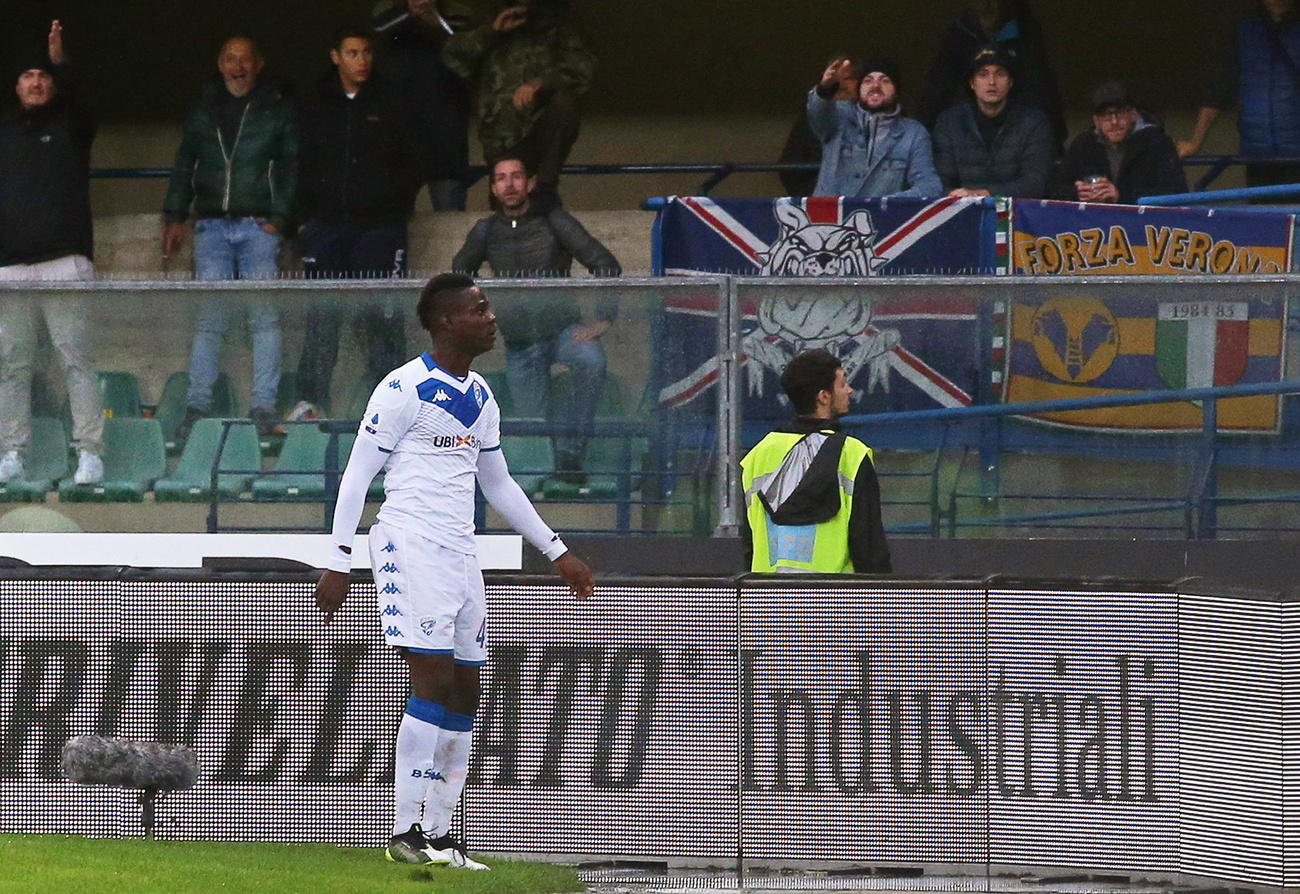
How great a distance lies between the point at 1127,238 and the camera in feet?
36.7

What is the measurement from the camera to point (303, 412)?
32.3ft

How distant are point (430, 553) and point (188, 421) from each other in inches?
135

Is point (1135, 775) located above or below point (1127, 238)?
below

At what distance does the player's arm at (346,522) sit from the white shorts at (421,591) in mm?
89

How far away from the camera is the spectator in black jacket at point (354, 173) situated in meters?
12.8

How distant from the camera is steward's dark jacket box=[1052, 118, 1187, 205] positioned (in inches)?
496

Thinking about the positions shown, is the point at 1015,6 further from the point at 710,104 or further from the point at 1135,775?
the point at 1135,775

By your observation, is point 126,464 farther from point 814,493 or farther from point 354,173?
point 814,493

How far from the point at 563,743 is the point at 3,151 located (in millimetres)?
7166

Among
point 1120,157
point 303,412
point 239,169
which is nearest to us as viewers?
point 303,412

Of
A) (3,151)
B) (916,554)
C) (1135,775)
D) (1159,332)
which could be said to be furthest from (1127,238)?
(3,151)

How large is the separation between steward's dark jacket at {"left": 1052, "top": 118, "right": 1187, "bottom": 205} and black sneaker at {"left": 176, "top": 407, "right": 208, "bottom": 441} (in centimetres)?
518

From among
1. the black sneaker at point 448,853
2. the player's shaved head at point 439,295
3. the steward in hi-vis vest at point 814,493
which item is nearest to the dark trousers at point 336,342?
the steward in hi-vis vest at point 814,493

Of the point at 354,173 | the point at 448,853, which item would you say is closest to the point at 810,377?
the point at 448,853
